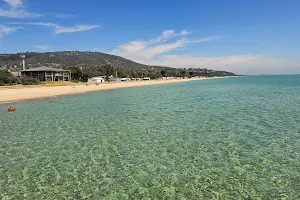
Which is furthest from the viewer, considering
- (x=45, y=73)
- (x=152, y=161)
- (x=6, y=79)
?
(x=45, y=73)

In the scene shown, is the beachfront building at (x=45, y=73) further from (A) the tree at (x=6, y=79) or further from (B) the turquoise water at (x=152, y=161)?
(B) the turquoise water at (x=152, y=161)

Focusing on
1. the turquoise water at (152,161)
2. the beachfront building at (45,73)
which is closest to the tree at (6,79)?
the beachfront building at (45,73)

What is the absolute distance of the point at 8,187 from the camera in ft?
23.2

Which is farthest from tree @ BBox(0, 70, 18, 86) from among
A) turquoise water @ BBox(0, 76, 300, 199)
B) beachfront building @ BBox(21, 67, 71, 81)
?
turquoise water @ BBox(0, 76, 300, 199)

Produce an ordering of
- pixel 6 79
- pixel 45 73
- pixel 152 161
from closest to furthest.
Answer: pixel 152 161
pixel 6 79
pixel 45 73

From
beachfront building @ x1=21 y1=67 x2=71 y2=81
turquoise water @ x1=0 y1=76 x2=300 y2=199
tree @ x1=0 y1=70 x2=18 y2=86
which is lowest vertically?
turquoise water @ x1=0 y1=76 x2=300 y2=199

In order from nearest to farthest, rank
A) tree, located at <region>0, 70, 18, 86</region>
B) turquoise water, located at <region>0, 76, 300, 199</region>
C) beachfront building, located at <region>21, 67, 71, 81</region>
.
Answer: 1. turquoise water, located at <region>0, 76, 300, 199</region>
2. tree, located at <region>0, 70, 18, 86</region>
3. beachfront building, located at <region>21, 67, 71, 81</region>

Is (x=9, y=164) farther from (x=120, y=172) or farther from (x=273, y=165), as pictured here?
(x=273, y=165)

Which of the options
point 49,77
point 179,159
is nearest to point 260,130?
point 179,159

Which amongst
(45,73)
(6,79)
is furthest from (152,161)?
Result: (45,73)

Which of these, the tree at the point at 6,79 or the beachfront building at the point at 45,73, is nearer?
the tree at the point at 6,79

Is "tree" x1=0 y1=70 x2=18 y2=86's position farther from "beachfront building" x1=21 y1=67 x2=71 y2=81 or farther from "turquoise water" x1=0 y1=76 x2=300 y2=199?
"turquoise water" x1=0 y1=76 x2=300 y2=199

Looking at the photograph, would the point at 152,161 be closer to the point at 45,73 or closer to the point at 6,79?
the point at 6,79

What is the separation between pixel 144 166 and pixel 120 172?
96cm
